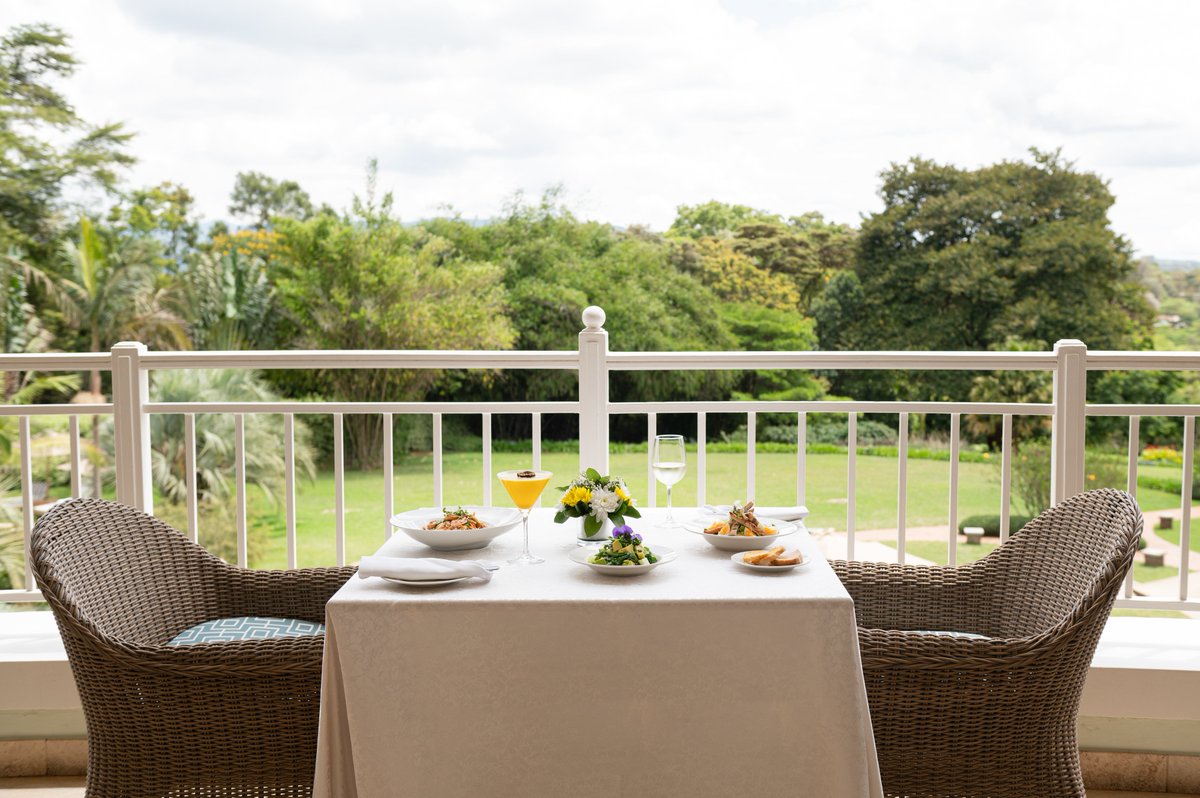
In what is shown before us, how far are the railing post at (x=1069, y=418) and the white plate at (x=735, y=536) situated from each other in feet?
3.77

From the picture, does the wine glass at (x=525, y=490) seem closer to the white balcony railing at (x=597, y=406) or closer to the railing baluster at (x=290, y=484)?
the white balcony railing at (x=597, y=406)

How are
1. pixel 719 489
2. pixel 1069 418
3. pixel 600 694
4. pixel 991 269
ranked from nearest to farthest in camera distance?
pixel 600 694
pixel 1069 418
pixel 991 269
pixel 719 489

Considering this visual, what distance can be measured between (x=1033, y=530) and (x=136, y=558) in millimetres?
1808

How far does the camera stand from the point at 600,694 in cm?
154

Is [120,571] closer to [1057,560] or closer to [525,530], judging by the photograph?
[525,530]

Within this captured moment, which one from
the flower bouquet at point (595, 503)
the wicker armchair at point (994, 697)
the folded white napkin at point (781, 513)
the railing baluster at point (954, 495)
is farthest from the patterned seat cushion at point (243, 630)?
the railing baluster at point (954, 495)

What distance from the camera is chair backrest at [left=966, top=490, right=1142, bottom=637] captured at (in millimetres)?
1846

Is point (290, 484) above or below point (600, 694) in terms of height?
above

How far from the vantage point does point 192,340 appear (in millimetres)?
12844

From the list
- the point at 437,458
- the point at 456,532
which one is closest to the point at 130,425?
the point at 437,458

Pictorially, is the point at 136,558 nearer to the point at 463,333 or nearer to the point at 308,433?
the point at 308,433

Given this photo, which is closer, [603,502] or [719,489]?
[603,502]

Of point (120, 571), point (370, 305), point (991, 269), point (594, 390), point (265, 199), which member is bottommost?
point (120, 571)

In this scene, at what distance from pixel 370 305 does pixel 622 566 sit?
39.9 feet
